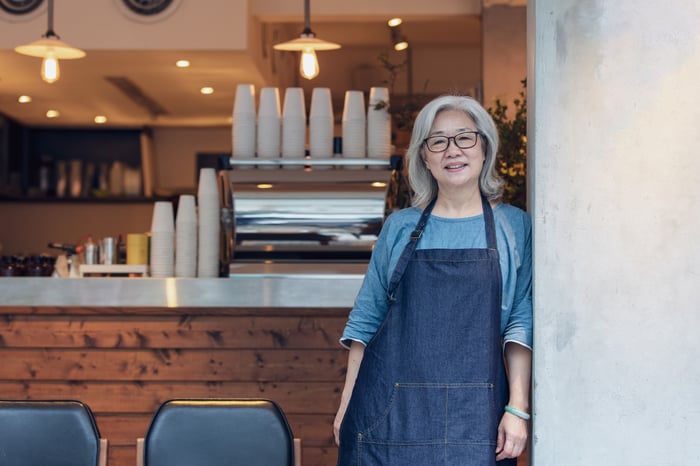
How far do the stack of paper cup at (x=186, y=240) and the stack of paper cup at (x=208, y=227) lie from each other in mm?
25

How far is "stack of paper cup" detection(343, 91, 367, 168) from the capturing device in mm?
3924

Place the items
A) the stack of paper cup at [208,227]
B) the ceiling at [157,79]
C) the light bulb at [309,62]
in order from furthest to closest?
the ceiling at [157,79]
the light bulb at [309,62]
the stack of paper cup at [208,227]

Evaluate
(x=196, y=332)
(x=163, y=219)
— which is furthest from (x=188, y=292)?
(x=163, y=219)

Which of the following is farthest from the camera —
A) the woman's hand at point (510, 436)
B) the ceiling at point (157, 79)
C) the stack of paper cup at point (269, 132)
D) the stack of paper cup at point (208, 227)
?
the ceiling at point (157, 79)

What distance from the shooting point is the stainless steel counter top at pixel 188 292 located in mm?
3539

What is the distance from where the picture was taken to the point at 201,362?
358 cm

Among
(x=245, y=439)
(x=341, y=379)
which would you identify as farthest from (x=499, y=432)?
(x=341, y=379)

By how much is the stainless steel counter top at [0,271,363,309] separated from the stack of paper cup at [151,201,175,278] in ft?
0.64

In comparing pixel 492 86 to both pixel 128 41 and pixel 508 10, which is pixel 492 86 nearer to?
pixel 508 10

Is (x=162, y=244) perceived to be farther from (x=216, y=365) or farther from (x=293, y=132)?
(x=293, y=132)

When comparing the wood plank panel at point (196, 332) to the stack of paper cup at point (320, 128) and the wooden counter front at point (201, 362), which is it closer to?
the wooden counter front at point (201, 362)

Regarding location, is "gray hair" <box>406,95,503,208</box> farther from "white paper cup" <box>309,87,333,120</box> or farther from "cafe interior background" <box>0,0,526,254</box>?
"cafe interior background" <box>0,0,526,254</box>

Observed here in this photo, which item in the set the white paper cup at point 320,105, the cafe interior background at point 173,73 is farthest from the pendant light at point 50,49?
the white paper cup at point 320,105

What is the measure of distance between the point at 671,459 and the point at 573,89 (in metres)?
0.91
